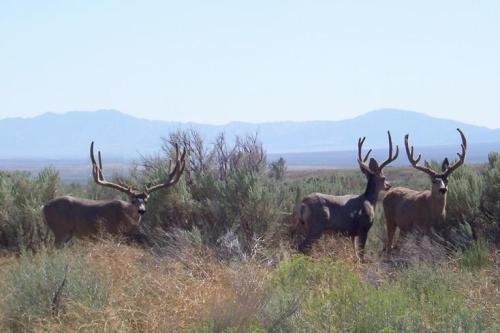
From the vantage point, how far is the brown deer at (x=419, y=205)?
13.8m

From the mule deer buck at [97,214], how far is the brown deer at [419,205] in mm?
3596

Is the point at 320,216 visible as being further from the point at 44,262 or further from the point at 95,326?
the point at 95,326

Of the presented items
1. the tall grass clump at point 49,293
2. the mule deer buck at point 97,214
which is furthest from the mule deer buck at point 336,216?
the tall grass clump at point 49,293

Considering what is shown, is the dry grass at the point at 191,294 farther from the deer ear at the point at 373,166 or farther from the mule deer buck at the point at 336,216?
the deer ear at the point at 373,166

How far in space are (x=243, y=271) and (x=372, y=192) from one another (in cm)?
533

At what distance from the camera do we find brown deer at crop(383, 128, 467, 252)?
13.8 meters

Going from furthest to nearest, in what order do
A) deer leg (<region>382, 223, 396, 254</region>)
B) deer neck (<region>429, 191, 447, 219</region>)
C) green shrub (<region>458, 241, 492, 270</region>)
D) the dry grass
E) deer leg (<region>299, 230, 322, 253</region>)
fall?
1. deer leg (<region>382, 223, 396, 254</region>)
2. deer neck (<region>429, 191, 447, 219</region>)
3. deer leg (<region>299, 230, 322, 253</region>)
4. green shrub (<region>458, 241, 492, 270</region>)
5. the dry grass

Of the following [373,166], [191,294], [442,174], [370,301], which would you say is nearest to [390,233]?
[373,166]

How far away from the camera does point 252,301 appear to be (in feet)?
27.8

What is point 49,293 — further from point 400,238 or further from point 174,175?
point 400,238

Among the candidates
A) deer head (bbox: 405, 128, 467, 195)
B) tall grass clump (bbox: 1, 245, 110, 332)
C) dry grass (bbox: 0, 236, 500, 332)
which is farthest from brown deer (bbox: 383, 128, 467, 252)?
tall grass clump (bbox: 1, 245, 110, 332)

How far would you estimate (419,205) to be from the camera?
14242 mm

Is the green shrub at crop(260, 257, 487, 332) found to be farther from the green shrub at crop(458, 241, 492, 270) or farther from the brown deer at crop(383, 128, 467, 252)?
the brown deer at crop(383, 128, 467, 252)

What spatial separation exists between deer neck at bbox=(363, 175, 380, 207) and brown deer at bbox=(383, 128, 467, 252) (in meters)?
0.41
